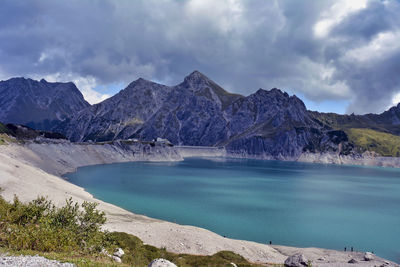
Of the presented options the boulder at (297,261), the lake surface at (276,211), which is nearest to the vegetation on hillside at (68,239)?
the boulder at (297,261)

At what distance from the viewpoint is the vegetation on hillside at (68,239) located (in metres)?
19.9

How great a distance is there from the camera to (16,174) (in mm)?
69062

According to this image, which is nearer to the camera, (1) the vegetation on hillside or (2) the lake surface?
(1) the vegetation on hillside

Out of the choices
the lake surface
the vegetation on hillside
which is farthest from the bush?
the lake surface

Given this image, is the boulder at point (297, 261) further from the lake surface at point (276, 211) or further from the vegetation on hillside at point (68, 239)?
the lake surface at point (276, 211)

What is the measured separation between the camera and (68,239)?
2241 centimetres

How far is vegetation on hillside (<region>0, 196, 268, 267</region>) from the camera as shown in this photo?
65.2ft

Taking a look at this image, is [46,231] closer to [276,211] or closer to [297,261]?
[297,261]

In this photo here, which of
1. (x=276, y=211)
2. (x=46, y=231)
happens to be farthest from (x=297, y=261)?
(x=276, y=211)

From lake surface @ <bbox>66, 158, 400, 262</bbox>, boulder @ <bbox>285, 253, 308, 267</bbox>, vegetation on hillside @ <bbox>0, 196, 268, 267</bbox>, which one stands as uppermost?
vegetation on hillside @ <bbox>0, 196, 268, 267</bbox>

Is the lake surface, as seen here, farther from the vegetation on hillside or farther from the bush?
the bush

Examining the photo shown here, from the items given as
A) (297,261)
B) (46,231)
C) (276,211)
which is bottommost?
(276,211)

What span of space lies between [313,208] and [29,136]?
16090 centimetres

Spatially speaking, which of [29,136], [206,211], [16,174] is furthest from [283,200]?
[29,136]
